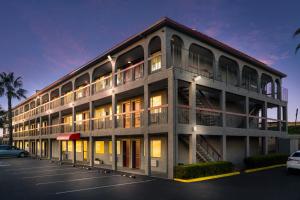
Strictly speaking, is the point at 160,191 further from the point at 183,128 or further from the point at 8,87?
the point at 8,87

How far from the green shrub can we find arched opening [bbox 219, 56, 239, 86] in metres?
8.07

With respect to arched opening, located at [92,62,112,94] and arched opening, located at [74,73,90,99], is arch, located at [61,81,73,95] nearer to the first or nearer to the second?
arched opening, located at [74,73,90,99]

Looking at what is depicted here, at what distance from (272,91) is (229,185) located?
1639 centimetres

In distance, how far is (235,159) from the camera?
80.2ft

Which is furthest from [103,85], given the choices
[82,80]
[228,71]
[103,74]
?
[228,71]

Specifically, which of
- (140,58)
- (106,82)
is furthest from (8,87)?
(140,58)

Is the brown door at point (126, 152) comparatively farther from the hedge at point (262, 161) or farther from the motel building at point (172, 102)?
the hedge at point (262, 161)

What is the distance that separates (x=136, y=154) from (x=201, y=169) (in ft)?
23.4

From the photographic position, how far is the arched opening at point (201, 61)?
800 inches

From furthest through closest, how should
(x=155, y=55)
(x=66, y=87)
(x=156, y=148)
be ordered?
(x=66, y=87)
(x=156, y=148)
(x=155, y=55)

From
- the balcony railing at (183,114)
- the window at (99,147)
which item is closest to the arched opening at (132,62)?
the balcony railing at (183,114)

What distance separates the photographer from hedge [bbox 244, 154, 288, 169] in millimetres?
21128

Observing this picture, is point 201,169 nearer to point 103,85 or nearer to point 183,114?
point 183,114

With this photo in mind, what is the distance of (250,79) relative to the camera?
2655cm
